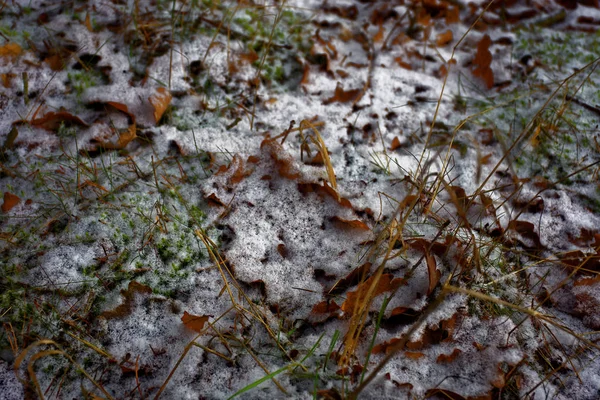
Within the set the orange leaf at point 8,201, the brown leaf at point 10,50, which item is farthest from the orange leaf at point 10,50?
the orange leaf at point 8,201

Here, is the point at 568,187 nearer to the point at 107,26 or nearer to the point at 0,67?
the point at 107,26

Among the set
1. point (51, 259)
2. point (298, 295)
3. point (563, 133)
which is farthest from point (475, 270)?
point (51, 259)

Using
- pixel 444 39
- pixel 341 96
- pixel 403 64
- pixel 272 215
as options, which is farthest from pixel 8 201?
pixel 444 39

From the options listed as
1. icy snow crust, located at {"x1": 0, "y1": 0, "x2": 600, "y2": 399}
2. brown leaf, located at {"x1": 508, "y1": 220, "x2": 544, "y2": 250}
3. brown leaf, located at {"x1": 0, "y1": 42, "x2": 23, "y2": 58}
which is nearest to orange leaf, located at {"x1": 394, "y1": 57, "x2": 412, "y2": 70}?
icy snow crust, located at {"x1": 0, "y1": 0, "x2": 600, "y2": 399}

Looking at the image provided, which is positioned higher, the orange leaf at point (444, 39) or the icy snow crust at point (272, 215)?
the orange leaf at point (444, 39)

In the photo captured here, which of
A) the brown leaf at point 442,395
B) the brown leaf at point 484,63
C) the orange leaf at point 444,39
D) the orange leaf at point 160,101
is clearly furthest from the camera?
the orange leaf at point 444,39

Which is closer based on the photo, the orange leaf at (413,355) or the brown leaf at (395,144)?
the orange leaf at (413,355)

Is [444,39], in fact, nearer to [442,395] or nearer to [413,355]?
[413,355]

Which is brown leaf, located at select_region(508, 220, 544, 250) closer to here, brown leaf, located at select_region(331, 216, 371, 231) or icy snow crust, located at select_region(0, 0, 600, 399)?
icy snow crust, located at select_region(0, 0, 600, 399)

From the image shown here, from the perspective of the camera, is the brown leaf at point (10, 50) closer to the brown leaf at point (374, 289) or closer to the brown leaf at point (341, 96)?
the brown leaf at point (341, 96)
